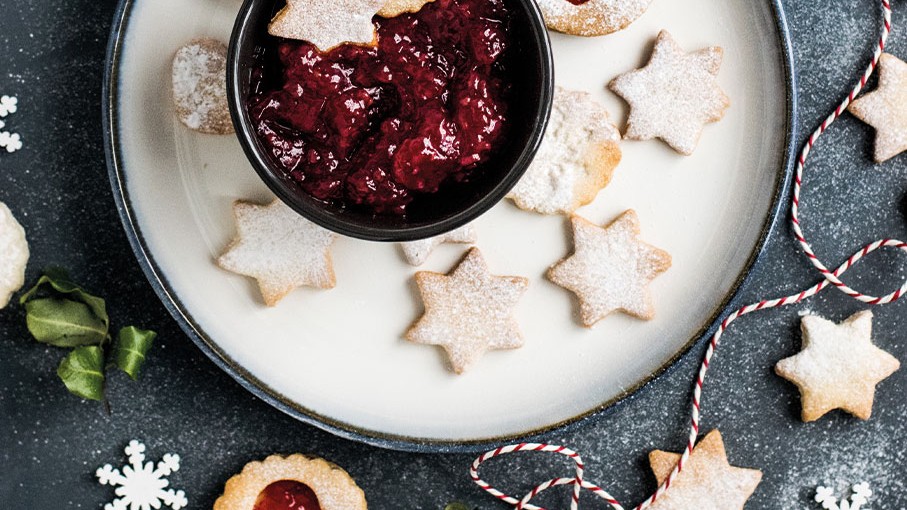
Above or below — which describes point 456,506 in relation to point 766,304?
below

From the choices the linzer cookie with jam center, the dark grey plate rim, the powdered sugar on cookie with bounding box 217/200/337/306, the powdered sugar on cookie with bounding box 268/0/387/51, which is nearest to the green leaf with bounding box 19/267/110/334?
the dark grey plate rim

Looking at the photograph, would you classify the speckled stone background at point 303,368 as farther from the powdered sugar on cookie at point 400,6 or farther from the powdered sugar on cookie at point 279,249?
the powdered sugar on cookie at point 400,6

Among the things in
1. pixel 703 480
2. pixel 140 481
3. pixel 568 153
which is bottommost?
pixel 140 481

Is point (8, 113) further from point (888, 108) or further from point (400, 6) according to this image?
point (888, 108)

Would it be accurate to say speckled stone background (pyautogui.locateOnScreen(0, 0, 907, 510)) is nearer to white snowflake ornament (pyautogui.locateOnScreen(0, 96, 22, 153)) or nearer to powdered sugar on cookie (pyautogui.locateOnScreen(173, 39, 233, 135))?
white snowflake ornament (pyautogui.locateOnScreen(0, 96, 22, 153))

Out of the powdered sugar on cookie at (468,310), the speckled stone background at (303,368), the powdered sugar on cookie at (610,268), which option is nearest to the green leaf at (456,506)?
the speckled stone background at (303,368)

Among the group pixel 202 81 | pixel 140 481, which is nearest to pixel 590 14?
pixel 202 81
